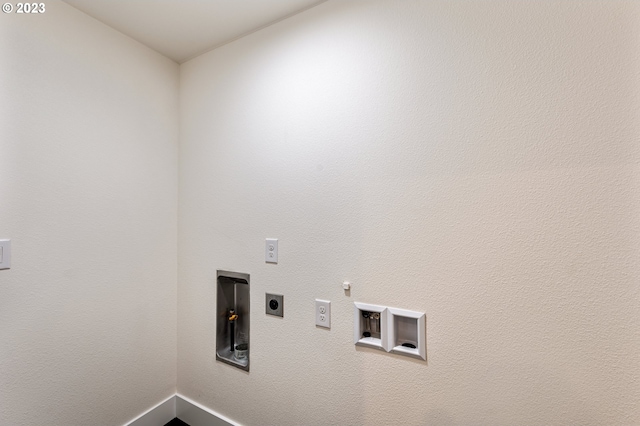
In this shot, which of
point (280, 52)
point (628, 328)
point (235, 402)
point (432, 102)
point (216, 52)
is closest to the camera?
point (628, 328)

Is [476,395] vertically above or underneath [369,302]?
underneath

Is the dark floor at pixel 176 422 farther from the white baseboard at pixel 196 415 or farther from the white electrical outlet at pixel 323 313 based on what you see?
the white electrical outlet at pixel 323 313

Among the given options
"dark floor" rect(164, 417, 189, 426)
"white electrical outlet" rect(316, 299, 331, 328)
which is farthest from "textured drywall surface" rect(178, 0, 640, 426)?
"dark floor" rect(164, 417, 189, 426)

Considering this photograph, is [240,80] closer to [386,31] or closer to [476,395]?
[386,31]

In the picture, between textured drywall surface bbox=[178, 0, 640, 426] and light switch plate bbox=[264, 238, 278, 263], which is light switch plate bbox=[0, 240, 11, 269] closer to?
textured drywall surface bbox=[178, 0, 640, 426]

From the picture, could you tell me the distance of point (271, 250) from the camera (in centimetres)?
142

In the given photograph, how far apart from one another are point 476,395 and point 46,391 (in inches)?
71.0

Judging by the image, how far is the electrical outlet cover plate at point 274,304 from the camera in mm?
1390

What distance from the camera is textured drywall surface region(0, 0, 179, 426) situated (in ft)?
3.86

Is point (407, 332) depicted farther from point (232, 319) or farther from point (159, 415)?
point (159, 415)

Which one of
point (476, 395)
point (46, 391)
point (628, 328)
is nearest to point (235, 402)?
point (46, 391)

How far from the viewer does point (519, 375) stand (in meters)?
0.93

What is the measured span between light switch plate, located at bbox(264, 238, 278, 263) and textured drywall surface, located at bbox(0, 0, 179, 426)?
29.1 inches

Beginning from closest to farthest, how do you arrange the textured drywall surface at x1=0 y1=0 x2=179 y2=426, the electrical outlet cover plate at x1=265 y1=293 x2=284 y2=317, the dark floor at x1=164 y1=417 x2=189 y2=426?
the textured drywall surface at x1=0 y1=0 x2=179 y2=426
the electrical outlet cover plate at x1=265 y1=293 x2=284 y2=317
the dark floor at x1=164 y1=417 x2=189 y2=426
